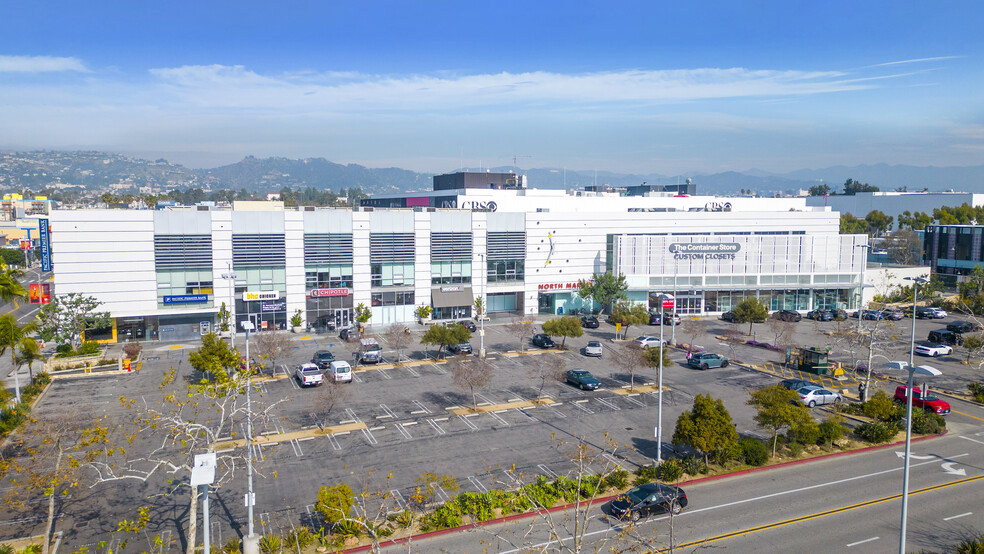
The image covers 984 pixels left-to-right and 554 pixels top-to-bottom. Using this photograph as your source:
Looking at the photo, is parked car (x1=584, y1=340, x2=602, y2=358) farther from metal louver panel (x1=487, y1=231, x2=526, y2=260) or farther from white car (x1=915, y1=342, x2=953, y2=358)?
white car (x1=915, y1=342, x2=953, y2=358)

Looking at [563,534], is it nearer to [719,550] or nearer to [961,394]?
[719,550]

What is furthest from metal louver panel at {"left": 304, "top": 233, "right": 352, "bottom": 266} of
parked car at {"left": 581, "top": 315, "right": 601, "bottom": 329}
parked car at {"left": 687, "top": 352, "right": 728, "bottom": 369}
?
parked car at {"left": 687, "top": 352, "right": 728, "bottom": 369}

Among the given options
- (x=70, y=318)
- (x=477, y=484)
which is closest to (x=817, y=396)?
(x=477, y=484)

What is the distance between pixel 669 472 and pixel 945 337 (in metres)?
43.3

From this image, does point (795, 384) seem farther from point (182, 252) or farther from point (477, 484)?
point (182, 252)

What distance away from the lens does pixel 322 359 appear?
45500mm

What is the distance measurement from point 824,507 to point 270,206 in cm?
5318

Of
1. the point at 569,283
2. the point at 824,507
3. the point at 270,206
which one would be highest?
the point at 270,206

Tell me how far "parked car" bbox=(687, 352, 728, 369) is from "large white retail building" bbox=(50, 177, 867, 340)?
1296cm

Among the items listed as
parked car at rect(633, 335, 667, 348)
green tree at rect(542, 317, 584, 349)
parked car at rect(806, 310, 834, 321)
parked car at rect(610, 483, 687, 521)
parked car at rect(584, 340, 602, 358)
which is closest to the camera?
parked car at rect(610, 483, 687, 521)

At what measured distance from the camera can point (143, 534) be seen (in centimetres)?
2134

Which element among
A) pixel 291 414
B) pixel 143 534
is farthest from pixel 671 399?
pixel 143 534

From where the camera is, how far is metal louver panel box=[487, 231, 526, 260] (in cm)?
6575

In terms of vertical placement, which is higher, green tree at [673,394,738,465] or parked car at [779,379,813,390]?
green tree at [673,394,738,465]
